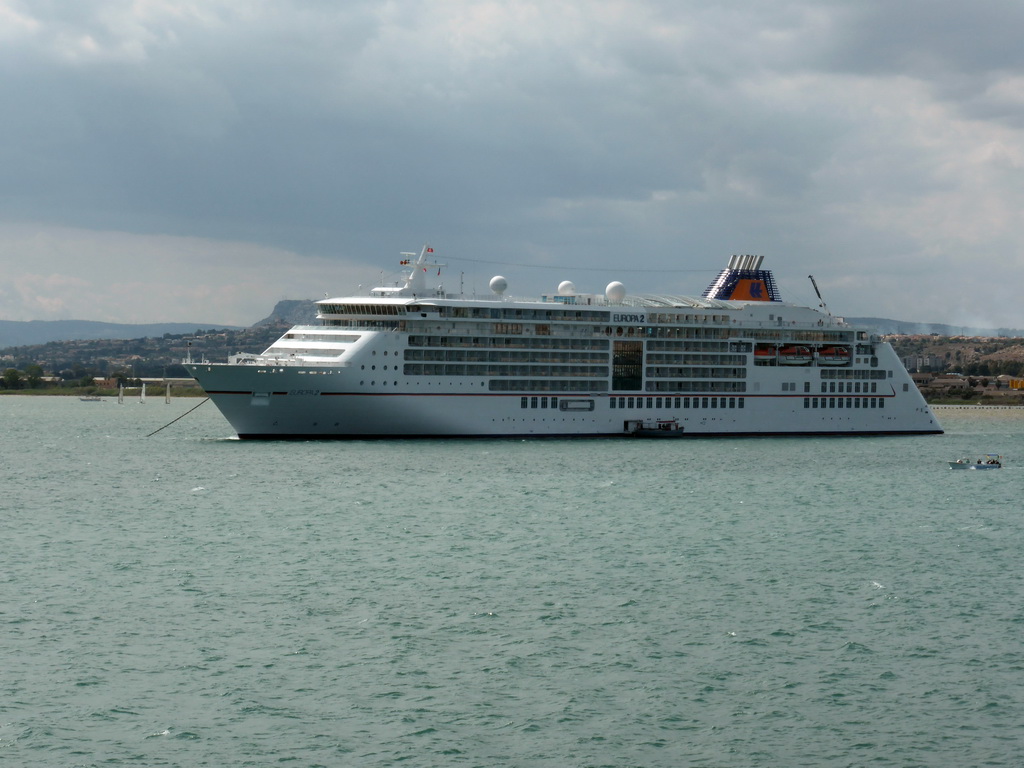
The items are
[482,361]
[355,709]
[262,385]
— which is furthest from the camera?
[482,361]

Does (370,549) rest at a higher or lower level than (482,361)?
lower

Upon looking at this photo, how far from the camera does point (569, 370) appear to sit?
285ft

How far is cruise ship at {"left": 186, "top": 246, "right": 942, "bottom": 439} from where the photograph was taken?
77375mm

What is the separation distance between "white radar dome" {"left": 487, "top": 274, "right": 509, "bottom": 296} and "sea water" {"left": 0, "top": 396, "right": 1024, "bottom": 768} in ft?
107

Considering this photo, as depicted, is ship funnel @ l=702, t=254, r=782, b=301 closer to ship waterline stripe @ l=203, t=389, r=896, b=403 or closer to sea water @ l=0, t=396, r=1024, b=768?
ship waterline stripe @ l=203, t=389, r=896, b=403

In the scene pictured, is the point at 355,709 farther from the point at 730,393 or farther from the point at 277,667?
the point at 730,393

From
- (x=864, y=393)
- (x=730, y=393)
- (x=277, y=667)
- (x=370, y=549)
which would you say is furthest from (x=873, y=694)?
(x=864, y=393)

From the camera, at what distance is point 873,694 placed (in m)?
23.9

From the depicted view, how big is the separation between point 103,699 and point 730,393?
72.7 metres

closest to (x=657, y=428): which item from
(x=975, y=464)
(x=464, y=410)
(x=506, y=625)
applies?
(x=464, y=410)

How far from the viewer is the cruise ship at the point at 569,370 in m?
77.4

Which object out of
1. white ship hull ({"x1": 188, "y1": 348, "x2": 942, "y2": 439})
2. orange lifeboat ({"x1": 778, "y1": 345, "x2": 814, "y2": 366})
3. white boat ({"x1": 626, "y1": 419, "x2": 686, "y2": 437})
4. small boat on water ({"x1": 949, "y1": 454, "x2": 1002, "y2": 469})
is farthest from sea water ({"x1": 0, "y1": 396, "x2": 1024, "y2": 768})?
orange lifeboat ({"x1": 778, "y1": 345, "x2": 814, "y2": 366})

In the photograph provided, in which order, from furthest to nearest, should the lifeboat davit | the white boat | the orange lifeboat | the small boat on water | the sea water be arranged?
the lifeboat davit, the orange lifeboat, the white boat, the small boat on water, the sea water

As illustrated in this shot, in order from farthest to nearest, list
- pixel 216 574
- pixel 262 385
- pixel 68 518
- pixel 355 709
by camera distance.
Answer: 1. pixel 262 385
2. pixel 68 518
3. pixel 216 574
4. pixel 355 709
